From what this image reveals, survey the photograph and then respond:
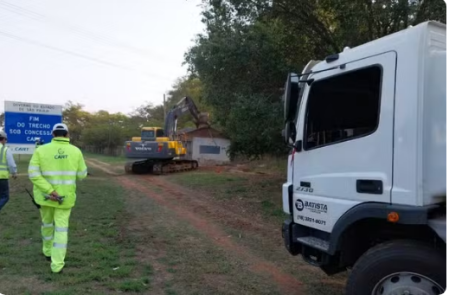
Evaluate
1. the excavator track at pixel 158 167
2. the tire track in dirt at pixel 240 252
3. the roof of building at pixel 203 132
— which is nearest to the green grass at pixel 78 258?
the tire track in dirt at pixel 240 252

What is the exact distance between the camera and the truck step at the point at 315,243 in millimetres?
4391

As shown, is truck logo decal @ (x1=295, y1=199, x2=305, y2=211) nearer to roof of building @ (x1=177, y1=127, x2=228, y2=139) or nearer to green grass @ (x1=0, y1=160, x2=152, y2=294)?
green grass @ (x1=0, y1=160, x2=152, y2=294)

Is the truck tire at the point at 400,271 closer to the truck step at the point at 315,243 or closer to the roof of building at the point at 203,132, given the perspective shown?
the truck step at the point at 315,243

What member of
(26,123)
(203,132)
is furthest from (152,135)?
A: (203,132)

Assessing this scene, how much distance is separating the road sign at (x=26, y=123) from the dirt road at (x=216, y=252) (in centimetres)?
585

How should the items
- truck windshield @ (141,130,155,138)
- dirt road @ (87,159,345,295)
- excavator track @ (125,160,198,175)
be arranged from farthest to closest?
truck windshield @ (141,130,155,138)
excavator track @ (125,160,198,175)
dirt road @ (87,159,345,295)

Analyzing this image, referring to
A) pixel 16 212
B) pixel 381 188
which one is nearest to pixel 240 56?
pixel 16 212

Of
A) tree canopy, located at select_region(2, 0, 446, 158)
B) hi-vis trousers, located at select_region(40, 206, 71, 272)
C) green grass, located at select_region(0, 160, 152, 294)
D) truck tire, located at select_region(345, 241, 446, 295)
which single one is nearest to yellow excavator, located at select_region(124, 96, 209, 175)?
tree canopy, located at select_region(2, 0, 446, 158)

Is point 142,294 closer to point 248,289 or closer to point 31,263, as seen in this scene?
point 248,289

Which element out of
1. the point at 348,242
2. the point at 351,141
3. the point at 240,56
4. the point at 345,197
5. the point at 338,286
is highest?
the point at 240,56

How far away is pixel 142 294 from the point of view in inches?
200

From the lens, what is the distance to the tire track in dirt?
218 inches

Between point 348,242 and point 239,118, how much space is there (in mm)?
7483

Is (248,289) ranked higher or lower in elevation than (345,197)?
lower
